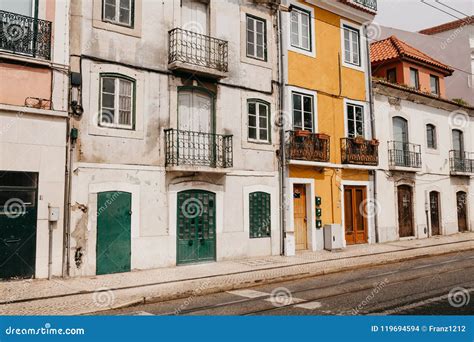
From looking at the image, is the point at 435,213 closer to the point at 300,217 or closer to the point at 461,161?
the point at 461,161

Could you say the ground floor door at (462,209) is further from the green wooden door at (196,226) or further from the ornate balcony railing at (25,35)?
the ornate balcony railing at (25,35)

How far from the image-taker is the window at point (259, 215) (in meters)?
15.2

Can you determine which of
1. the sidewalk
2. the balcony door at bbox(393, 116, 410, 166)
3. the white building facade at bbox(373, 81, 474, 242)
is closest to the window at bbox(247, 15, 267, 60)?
the white building facade at bbox(373, 81, 474, 242)

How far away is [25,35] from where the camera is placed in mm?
11055

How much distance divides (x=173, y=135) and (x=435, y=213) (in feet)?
51.8

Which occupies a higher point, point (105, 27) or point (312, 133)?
point (105, 27)

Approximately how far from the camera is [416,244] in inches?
721

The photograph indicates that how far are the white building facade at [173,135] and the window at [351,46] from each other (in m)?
4.27

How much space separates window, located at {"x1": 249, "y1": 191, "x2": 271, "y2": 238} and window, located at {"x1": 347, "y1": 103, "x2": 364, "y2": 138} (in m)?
5.60

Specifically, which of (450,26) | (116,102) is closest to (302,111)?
(116,102)

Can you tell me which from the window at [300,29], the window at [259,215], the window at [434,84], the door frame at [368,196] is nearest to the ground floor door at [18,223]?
the window at [259,215]

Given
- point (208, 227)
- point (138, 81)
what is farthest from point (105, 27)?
point (208, 227)

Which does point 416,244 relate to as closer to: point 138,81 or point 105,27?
point 138,81

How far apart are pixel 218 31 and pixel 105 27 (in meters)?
4.03
